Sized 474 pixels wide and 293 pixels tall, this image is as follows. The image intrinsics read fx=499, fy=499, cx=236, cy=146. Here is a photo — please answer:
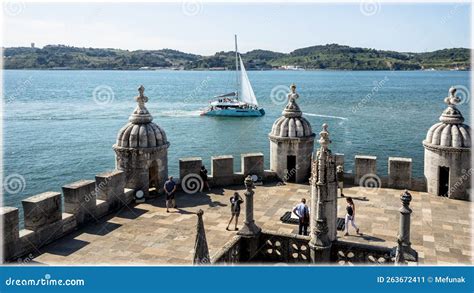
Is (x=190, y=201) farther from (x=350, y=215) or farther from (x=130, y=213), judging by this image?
(x=350, y=215)

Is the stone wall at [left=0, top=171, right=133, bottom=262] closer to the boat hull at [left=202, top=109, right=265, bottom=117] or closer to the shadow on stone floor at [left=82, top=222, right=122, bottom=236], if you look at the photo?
the shadow on stone floor at [left=82, top=222, right=122, bottom=236]

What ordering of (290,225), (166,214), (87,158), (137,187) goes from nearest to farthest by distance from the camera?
(290,225), (166,214), (137,187), (87,158)

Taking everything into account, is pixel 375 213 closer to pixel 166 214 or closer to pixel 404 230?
pixel 404 230

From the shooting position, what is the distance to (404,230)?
1077cm

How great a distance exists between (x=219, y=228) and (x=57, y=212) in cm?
446

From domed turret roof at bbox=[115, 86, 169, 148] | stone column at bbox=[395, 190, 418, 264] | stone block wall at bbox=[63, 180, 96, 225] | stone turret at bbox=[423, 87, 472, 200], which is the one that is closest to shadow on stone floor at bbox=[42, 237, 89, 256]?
stone block wall at bbox=[63, 180, 96, 225]

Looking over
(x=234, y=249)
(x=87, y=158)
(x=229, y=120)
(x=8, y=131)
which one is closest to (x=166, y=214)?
(x=234, y=249)

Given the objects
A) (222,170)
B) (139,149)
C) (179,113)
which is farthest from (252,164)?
(179,113)

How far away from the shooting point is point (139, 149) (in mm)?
16766

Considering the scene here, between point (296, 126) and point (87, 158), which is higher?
point (296, 126)

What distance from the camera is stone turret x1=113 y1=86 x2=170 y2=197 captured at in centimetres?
1688

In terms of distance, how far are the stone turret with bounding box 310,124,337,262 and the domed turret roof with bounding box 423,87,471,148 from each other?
7.36 m

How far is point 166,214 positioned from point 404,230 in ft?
24.8

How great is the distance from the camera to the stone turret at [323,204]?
11.1 metres
